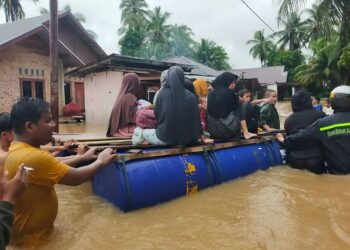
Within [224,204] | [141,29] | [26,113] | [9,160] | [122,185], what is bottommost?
[224,204]

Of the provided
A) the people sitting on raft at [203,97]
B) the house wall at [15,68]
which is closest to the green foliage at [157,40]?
the house wall at [15,68]

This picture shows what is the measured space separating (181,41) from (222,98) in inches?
2010

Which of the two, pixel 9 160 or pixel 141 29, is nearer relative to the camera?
pixel 9 160

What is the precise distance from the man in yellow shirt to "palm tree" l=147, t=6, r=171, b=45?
45727mm

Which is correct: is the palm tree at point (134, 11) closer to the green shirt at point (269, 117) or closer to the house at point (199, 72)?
the house at point (199, 72)

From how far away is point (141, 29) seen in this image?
47.6m

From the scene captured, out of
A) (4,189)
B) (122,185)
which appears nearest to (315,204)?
(122,185)

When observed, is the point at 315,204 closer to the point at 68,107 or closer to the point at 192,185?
the point at 192,185

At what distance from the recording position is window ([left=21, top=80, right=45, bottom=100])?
1777 centimetres

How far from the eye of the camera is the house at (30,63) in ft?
55.5

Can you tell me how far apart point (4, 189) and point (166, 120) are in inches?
131

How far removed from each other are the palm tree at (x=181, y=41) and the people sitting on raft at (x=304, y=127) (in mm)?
46507

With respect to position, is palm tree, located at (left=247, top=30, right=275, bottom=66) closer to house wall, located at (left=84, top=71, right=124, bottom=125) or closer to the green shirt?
house wall, located at (left=84, top=71, right=124, bottom=125)

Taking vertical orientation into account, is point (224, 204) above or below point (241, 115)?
below
